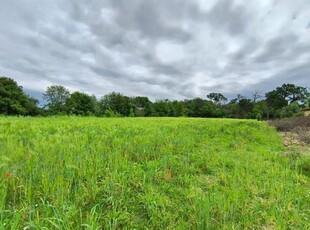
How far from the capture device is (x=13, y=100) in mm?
39938

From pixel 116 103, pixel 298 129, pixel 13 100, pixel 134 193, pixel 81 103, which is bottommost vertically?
pixel 134 193

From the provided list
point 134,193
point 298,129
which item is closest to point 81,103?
point 298,129

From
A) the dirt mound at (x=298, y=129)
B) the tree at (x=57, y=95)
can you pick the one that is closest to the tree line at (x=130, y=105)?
the tree at (x=57, y=95)

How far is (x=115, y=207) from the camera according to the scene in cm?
234

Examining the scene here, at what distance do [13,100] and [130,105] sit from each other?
32.2m

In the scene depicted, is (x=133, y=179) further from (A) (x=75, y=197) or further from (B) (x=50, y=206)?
(B) (x=50, y=206)

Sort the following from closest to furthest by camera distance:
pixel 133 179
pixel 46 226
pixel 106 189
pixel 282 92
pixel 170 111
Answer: pixel 46 226 < pixel 106 189 < pixel 133 179 < pixel 170 111 < pixel 282 92

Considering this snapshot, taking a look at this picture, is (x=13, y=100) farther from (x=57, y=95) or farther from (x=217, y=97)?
(x=217, y=97)

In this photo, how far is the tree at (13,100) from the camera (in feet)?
126

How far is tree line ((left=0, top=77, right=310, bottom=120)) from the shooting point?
4124 centimetres

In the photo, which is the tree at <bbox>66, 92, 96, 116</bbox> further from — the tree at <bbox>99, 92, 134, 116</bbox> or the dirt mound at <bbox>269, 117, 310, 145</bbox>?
the dirt mound at <bbox>269, 117, 310, 145</bbox>

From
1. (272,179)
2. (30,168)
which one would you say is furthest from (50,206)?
(272,179)

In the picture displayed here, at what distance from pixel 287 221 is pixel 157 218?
1.57 m

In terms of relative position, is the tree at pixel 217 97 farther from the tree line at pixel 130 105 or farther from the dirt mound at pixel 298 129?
the dirt mound at pixel 298 129
